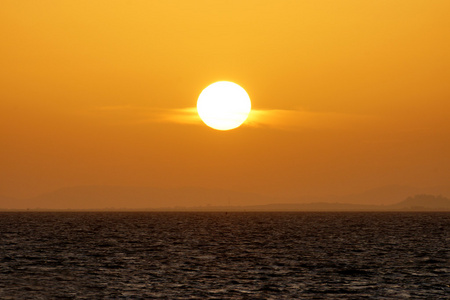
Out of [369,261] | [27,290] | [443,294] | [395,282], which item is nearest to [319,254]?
[369,261]

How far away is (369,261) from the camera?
66938 mm

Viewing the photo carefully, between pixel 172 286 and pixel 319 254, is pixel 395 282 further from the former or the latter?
pixel 319 254

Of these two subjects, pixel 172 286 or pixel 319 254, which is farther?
pixel 319 254

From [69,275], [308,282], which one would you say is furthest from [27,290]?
[308,282]

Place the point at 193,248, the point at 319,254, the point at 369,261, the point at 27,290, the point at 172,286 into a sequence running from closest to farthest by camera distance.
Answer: the point at 27,290, the point at 172,286, the point at 369,261, the point at 319,254, the point at 193,248

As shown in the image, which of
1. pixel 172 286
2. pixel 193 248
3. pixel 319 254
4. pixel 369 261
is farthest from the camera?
pixel 193 248

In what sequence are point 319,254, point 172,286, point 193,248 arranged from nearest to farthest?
point 172,286, point 319,254, point 193,248

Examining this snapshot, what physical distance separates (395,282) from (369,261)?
52.8ft

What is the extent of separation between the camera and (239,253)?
249 ft

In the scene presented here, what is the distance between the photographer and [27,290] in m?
44.7

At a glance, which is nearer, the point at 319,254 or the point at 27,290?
the point at 27,290

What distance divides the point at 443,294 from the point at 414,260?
2336 cm

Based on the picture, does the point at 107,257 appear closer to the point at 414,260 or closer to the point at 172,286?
the point at 172,286

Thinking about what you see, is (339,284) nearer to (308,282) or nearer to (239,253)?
(308,282)
